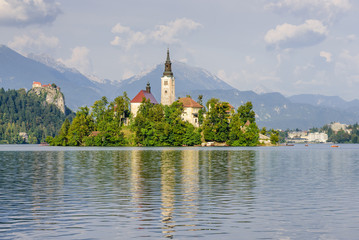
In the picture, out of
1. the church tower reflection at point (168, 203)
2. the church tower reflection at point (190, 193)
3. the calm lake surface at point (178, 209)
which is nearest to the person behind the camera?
the calm lake surface at point (178, 209)

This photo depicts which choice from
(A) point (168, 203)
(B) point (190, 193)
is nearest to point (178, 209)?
(A) point (168, 203)

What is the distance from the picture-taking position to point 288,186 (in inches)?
1836

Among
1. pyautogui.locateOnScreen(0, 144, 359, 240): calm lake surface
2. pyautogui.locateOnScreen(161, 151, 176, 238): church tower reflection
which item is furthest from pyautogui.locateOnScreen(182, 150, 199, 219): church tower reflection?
pyautogui.locateOnScreen(161, 151, 176, 238): church tower reflection

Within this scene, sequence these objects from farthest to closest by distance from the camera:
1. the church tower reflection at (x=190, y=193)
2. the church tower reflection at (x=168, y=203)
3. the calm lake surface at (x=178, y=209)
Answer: the church tower reflection at (x=190, y=193) → the church tower reflection at (x=168, y=203) → the calm lake surface at (x=178, y=209)

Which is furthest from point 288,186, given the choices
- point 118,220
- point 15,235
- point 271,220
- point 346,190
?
point 15,235

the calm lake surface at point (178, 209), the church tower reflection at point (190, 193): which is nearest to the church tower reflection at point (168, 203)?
the calm lake surface at point (178, 209)

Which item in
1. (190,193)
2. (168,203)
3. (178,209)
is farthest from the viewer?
(190,193)

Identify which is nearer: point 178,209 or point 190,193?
point 178,209

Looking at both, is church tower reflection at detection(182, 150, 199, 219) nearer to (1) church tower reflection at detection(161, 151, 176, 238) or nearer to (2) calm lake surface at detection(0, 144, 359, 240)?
(2) calm lake surface at detection(0, 144, 359, 240)

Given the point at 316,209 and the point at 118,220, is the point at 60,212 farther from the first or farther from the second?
the point at 316,209

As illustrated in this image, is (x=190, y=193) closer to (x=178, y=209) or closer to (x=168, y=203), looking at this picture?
(x=168, y=203)

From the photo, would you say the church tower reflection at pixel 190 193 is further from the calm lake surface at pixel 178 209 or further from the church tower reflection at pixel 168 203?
the church tower reflection at pixel 168 203

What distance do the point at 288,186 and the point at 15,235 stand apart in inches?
1128

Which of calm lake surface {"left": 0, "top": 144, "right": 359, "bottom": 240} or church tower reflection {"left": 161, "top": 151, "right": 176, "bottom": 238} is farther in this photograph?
church tower reflection {"left": 161, "top": 151, "right": 176, "bottom": 238}
